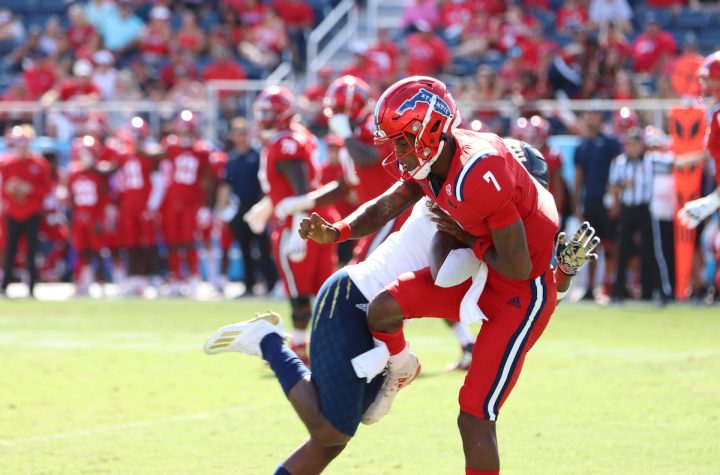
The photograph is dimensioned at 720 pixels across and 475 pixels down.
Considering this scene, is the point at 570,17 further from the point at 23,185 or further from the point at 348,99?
the point at 348,99

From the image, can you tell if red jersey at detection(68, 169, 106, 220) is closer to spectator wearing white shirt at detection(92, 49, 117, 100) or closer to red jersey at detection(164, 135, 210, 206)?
red jersey at detection(164, 135, 210, 206)

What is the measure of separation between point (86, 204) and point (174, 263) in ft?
4.64

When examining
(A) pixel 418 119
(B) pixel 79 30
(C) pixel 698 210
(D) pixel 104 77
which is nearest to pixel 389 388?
(A) pixel 418 119

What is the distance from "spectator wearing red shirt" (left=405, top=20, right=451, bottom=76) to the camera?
55.6 feet

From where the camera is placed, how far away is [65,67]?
19594mm

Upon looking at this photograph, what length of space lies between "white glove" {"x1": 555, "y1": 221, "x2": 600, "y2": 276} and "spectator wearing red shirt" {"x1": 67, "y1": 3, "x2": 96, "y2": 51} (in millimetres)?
16058

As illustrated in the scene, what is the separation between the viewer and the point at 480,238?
4801 mm

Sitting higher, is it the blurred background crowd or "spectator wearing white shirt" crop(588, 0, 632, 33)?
"spectator wearing white shirt" crop(588, 0, 632, 33)

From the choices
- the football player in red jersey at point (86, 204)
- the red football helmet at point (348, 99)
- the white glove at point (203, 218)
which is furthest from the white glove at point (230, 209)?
the red football helmet at point (348, 99)

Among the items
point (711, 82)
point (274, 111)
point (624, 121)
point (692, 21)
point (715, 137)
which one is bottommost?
point (624, 121)

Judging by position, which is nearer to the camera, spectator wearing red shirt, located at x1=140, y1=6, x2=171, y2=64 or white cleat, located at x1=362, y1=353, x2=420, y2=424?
white cleat, located at x1=362, y1=353, x2=420, y2=424

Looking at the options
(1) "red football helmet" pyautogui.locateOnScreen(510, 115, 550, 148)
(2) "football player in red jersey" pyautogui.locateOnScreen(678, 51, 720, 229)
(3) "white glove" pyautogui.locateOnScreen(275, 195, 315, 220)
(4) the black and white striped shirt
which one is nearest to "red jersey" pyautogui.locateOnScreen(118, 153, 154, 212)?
(1) "red football helmet" pyautogui.locateOnScreen(510, 115, 550, 148)

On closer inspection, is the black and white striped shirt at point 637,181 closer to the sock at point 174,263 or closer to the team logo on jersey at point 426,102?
the sock at point 174,263

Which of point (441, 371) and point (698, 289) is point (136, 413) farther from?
point (698, 289)
